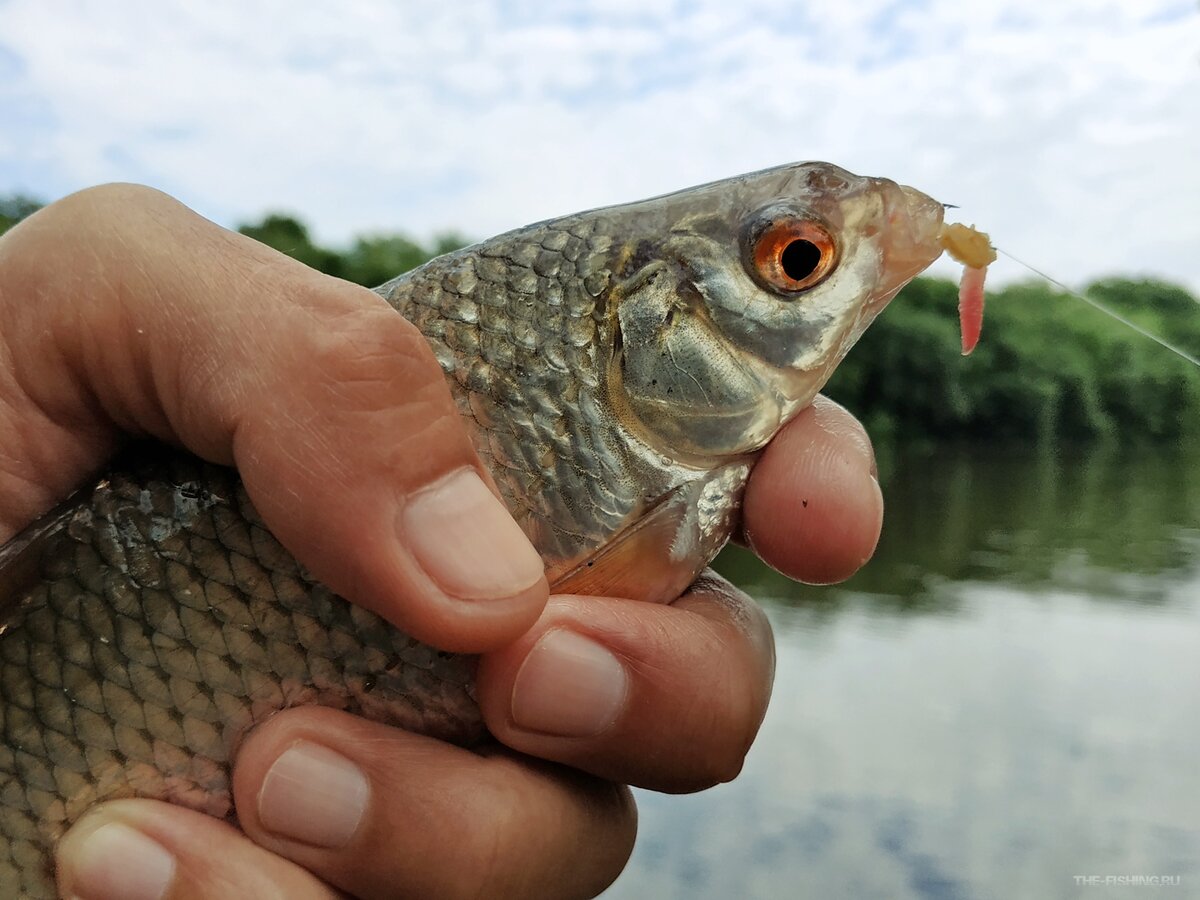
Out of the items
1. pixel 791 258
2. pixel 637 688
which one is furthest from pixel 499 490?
pixel 791 258

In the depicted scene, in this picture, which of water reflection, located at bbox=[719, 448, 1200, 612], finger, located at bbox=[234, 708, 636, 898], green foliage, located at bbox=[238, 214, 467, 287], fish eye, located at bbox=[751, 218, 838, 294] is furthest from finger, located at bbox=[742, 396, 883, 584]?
green foliage, located at bbox=[238, 214, 467, 287]

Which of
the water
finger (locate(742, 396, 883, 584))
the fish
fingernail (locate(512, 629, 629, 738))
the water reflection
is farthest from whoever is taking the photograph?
the water reflection

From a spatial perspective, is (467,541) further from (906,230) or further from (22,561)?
(906,230)

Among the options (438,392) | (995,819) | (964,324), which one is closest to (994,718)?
(995,819)

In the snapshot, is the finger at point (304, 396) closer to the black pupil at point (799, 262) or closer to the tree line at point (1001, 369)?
the black pupil at point (799, 262)

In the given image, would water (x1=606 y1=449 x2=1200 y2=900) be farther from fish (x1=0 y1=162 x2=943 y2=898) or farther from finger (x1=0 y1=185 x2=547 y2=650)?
finger (x1=0 y1=185 x2=547 y2=650)

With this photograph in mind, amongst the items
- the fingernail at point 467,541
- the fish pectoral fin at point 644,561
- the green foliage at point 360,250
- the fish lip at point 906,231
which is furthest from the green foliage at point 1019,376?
the fingernail at point 467,541

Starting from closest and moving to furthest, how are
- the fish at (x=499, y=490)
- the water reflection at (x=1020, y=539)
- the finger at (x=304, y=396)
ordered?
the finger at (x=304, y=396)
the fish at (x=499, y=490)
the water reflection at (x=1020, y=539)

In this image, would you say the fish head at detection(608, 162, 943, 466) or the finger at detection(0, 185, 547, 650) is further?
the fish head at detection(608, 162, 943, 466)

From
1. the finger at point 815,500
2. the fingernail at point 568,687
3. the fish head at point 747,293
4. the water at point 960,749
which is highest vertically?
the fish head at point 747,293
